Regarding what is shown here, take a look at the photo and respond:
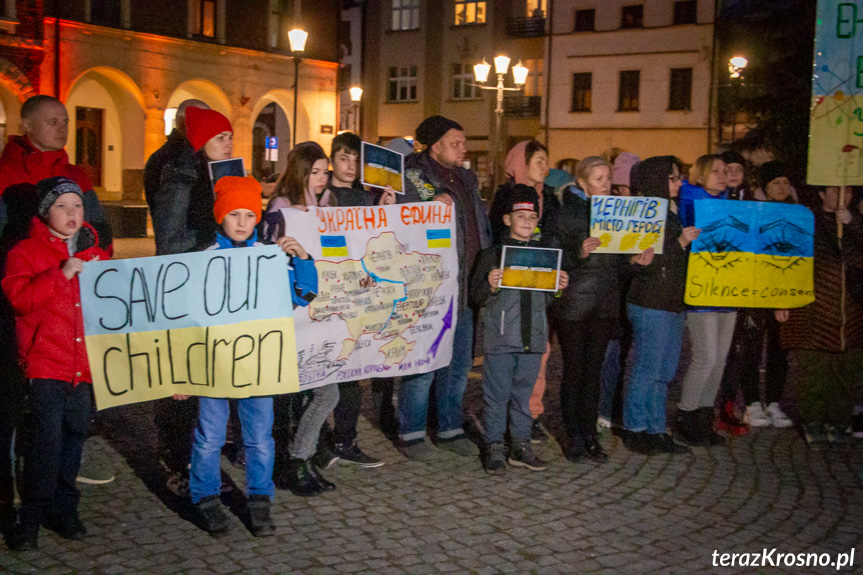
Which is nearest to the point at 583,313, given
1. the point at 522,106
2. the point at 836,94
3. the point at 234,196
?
the point at 836,94

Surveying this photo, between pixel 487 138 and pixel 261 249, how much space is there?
39.3 meters

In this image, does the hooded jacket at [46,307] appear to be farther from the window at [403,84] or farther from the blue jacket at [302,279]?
the window at [403,84]

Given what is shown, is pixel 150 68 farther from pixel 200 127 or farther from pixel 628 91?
pixel 200 127

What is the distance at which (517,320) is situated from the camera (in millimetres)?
5691

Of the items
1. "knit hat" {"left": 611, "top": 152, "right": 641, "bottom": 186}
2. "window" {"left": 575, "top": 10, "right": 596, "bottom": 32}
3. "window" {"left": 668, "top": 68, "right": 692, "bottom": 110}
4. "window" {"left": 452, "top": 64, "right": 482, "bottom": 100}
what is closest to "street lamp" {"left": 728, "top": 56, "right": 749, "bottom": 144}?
"window" {"left": 668, "top": 68, "right": 692, "bottom": 110}

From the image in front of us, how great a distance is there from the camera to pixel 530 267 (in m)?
5.62

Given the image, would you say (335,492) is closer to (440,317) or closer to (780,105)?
(440,317)

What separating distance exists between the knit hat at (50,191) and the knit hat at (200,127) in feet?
2.99

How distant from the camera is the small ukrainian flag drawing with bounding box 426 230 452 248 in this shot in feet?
19.4

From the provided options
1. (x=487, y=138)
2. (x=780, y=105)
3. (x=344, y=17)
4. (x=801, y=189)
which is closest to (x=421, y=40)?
(x=487, y=138)

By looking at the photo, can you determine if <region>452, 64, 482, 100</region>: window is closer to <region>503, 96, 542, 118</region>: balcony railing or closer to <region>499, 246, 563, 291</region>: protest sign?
<region>503, 96, 542, 118</region>: balcony railing

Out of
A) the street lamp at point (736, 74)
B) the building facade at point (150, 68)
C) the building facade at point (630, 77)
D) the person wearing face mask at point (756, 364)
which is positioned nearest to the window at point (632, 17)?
the building facade at point (630, 77)

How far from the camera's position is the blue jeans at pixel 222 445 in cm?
454

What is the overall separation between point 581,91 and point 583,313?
A: 36271 millimetres
